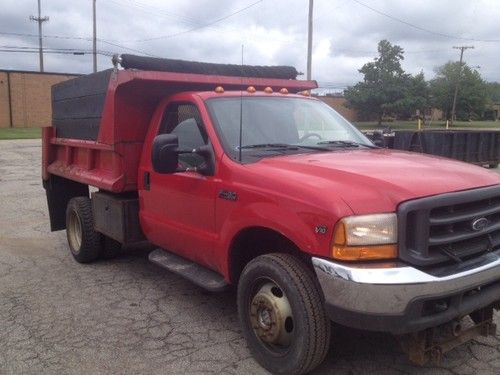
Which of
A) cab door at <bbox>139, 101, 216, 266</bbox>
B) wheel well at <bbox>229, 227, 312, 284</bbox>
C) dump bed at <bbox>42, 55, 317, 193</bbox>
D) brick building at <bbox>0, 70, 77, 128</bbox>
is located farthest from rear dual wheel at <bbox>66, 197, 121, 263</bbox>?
brick building at <bbox>0, 70, 77, 128</bbox>

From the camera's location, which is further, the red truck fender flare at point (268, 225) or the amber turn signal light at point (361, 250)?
the red truck fender flare at point (268, 225)

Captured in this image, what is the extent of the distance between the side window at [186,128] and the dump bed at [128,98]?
308 millimetres

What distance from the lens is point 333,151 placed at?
14.2 feet

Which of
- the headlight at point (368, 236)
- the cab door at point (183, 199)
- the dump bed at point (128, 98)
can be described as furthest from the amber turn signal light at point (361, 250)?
the dump bed at point (128, 98)

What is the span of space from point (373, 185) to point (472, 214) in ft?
2.21

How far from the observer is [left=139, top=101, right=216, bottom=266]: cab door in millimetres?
4309

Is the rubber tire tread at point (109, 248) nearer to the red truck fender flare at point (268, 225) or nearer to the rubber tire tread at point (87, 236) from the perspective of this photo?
the rubber tire tread at point (87, 236)

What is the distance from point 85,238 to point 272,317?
3.40 meters

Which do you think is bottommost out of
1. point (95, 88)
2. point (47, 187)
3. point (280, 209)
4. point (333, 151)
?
point (47, 187)

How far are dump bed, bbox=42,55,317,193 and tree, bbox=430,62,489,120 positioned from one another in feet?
237

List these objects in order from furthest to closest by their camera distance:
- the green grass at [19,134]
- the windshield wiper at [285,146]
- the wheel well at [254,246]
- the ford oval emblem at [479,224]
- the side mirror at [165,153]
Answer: the green grass at [19,134] < the windshield wiper at [285,146] < the side mirror at [165,153] < the wheel well at [254,246] < the ford oval emblem at [479,224]

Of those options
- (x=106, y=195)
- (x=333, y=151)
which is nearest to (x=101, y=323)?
(x=106, y=195)

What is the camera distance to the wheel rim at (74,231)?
6535 mm

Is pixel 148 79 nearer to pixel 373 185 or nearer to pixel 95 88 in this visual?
pixel 95 88
